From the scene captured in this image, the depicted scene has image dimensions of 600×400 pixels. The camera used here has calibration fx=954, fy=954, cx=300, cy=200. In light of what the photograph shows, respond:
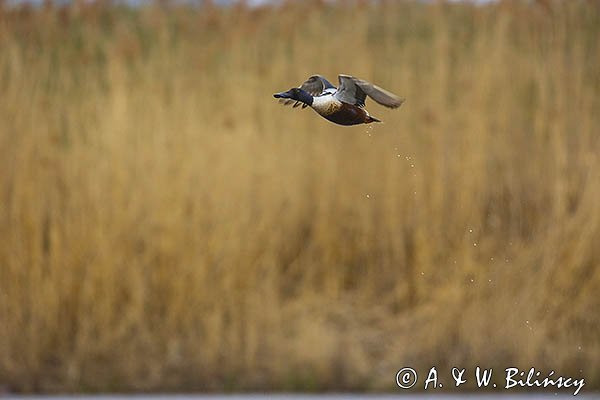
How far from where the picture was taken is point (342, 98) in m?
0.35

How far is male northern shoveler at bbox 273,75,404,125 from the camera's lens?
0.33 metres

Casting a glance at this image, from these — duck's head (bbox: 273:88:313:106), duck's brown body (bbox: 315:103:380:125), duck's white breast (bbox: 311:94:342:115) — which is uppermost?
duck's head (bbox: 273:88:313:106)

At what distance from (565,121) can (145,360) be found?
181cm

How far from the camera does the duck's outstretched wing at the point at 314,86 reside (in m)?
0.36

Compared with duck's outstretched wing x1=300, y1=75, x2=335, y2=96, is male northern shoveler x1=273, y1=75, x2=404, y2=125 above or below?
below

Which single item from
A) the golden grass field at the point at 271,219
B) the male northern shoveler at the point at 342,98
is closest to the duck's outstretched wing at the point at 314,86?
the male northern shoveler at the point at 342,98

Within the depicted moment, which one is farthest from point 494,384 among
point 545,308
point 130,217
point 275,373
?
point 130,217

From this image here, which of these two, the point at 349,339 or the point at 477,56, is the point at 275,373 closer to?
the point at 349,339

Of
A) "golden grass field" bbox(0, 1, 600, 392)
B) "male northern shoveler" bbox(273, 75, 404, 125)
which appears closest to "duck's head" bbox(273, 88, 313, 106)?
"male northern shoveler" bbox(273, 75, 404, 125)

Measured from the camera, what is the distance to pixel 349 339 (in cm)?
366

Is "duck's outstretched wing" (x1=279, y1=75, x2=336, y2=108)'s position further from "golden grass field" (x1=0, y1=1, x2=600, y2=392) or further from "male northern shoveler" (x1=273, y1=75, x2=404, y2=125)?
"golden grass field" (x1=0, y1=1, x2=600, y2=392)

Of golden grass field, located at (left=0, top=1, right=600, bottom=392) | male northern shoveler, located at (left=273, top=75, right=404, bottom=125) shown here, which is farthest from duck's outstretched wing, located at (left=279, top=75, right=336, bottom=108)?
golden grass field, located at (left=0, top=1, right=600, bottom=392)

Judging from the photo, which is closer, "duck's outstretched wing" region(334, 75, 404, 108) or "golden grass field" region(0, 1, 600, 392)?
"duck's outstretched wing" region(334, 75, 404, 108)

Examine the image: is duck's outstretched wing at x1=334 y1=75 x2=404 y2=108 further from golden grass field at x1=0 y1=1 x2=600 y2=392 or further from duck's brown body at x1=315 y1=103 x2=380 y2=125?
golden grass field at x1=0 y1=1 x2=600 y2=392
